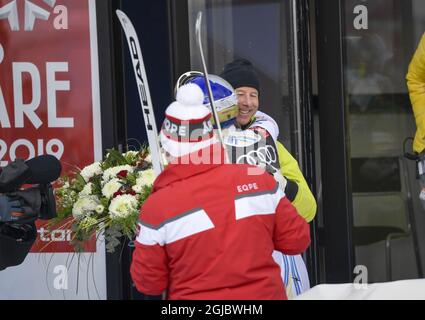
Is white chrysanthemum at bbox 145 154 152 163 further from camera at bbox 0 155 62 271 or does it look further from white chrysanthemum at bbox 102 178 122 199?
camera at bbox 0 155 62 271

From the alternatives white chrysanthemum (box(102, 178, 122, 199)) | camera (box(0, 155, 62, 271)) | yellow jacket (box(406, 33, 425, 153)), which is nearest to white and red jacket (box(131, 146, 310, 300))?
camera (box(0, 155, 62, 271))

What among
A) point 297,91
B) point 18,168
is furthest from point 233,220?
point 297,91

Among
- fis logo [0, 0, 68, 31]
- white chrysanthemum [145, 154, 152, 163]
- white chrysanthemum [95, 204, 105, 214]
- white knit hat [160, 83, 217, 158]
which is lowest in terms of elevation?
white chrysanthemum [95, 204, 105, 214]

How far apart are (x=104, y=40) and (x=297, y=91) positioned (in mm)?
1133

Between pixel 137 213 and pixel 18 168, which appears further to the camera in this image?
pixel 137 213

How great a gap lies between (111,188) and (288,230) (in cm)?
91

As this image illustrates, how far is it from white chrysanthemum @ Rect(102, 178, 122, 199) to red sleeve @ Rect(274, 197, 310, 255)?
83 cm

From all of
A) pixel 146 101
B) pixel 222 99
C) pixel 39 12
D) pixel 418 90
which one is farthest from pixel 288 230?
pixel 39 12

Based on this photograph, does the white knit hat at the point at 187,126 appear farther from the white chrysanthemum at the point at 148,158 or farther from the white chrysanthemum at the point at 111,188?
the white chrysanthemum at the point at 148,158

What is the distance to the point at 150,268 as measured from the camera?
3.27 metres

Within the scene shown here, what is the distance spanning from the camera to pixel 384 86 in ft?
18.0

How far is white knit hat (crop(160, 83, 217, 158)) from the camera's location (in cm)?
330

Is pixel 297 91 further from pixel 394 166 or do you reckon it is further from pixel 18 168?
pixel 18 168

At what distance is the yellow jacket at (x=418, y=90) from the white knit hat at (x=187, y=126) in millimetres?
2061
